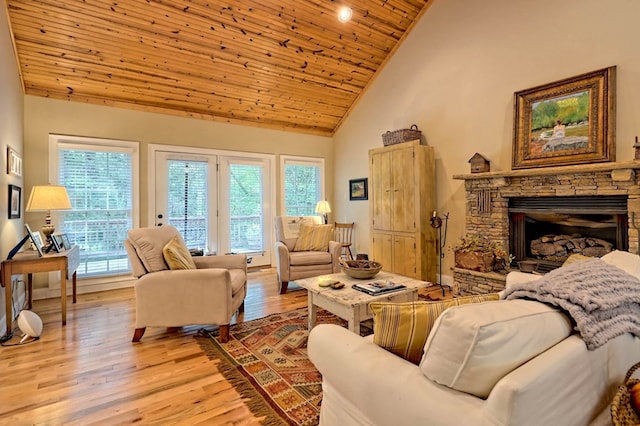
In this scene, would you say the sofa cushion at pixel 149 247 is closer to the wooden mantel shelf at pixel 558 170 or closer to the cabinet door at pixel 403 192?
the cabinet door at pixel 403 192

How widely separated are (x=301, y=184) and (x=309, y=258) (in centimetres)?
229

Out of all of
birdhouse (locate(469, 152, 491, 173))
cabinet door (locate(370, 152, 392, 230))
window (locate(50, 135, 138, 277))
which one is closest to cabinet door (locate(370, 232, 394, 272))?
cabinet door (locate(370, 152, 392, 230))

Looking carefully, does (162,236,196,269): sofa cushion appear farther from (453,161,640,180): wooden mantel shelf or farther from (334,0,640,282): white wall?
(334,0,640,282): white wall

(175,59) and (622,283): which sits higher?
(175,59)

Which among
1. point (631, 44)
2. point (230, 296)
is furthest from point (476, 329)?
point (631, 44)

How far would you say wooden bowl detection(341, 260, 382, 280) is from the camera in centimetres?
287

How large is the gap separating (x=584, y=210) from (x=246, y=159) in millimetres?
4569

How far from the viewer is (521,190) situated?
3.60 metres

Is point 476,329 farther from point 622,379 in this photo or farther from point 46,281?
point 46,281

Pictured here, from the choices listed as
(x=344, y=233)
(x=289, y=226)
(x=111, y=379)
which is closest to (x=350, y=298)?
(x=111, y=379)

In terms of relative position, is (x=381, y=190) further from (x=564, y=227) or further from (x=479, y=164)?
(x=564, y=227)

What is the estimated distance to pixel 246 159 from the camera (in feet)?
18.4

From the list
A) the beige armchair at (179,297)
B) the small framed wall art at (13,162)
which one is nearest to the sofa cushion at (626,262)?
the beige armchair at (179,297)

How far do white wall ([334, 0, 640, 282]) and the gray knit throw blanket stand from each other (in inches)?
102
